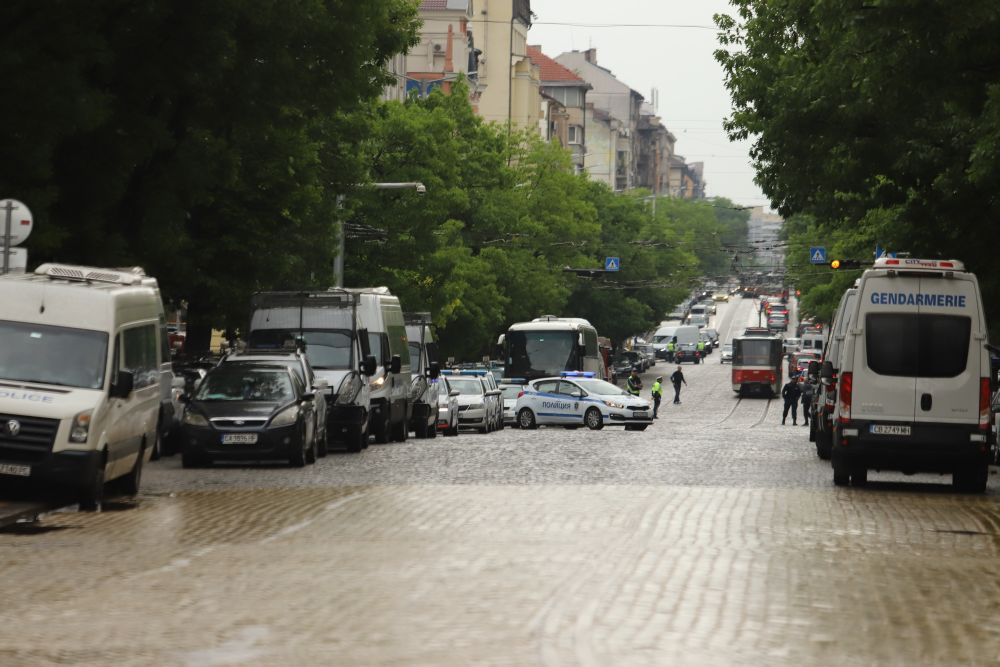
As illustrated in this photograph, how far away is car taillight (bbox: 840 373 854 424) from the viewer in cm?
2372

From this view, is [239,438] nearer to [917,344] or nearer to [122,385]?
[122,385]

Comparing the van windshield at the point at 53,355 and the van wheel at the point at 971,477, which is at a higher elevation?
the van windshield at the point at 53,355

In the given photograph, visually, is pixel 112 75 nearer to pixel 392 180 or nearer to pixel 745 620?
pixel 745 620

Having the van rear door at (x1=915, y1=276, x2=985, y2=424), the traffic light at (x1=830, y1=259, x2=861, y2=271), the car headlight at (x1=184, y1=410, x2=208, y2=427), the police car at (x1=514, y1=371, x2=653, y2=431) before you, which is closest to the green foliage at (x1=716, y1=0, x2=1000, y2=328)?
the van rear door at (x1=915, y1=276, x2=985, y2=424)

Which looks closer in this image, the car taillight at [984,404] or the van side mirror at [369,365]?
the car taillight at [984,404]

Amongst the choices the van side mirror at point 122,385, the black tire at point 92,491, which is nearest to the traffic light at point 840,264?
the van side mirror at point 122,385

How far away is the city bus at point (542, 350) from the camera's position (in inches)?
2667

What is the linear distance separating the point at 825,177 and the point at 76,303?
51.9 feet

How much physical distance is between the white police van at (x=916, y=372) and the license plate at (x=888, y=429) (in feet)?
0.04

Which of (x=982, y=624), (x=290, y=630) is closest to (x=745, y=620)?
(x=982, y=624)

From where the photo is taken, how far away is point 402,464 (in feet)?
93.5

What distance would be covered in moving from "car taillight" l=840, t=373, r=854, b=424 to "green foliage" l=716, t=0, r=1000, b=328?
10.5 ft

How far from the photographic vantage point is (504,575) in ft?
43.3

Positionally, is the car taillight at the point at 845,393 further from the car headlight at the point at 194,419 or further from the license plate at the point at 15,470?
the license plate at the point at 15,470
